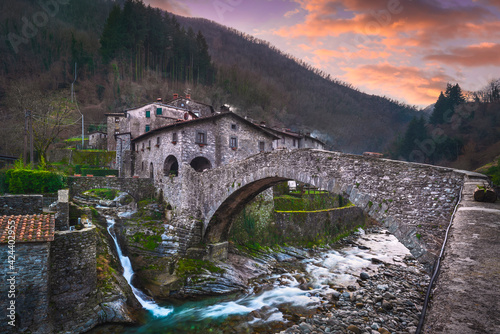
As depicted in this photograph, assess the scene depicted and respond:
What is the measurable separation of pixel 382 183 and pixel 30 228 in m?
11.4

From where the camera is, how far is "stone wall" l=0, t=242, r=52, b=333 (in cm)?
744

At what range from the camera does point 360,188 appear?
8.24 meters

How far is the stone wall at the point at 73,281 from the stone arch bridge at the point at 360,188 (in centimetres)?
614

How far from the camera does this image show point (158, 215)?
18.0 metres

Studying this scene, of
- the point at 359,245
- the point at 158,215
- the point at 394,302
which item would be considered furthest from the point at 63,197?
the point at 359,245

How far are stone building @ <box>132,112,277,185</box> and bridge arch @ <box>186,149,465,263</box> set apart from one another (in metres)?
8.40

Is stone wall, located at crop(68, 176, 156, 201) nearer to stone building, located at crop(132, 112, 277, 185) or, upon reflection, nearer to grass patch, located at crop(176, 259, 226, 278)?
stone building, located at crop(132, 112, 277, 185)

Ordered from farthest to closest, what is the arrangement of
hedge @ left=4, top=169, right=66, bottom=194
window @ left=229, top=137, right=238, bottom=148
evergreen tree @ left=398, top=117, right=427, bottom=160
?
evergreen tree @ left=398, top=117, right=427, bottom=160 → window @ left=229, top=137, right=238, bottom=148 → hedge @ left=4, top=169, right=66, bottom=194

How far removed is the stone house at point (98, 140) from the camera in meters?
38.6

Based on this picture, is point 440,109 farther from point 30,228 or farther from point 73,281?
point 30,228

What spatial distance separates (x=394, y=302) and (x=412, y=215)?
6732 millimetres

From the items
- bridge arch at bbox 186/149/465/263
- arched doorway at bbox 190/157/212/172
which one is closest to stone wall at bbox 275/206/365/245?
bridge arch at bbox 186/149/465/263

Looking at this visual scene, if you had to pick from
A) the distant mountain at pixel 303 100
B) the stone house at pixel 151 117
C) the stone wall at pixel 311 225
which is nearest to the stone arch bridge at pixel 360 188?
the stone wall at pixel 311 225

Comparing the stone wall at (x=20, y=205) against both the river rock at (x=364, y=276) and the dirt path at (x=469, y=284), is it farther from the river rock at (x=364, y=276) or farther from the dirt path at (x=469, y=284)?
the river rock at (x=364, y=276)
